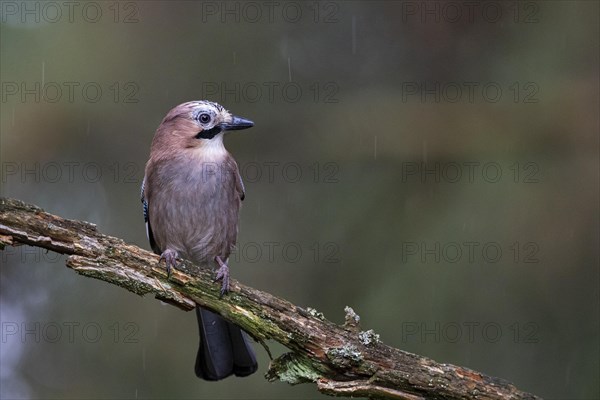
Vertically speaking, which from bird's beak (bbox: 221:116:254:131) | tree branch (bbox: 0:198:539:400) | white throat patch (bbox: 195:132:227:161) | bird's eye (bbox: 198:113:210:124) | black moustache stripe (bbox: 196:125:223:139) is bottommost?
tree branch (bbox: 0:198:539:400)

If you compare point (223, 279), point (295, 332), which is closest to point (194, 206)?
point (223, 279)

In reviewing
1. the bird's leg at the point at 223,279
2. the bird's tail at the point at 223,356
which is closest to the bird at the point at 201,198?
the bird's tail at the point at 223,356

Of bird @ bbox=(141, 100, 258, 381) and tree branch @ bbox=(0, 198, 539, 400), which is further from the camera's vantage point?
bird @ bbox=(141, 100, 258, 381)

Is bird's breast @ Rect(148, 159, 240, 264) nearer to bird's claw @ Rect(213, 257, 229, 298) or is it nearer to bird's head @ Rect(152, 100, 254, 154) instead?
bird's head @ Rect(152, 100, 254, 154)

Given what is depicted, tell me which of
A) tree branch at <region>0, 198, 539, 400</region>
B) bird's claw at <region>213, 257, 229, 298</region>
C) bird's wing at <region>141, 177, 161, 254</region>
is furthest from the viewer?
bird's wing at <region>141, 177, 161, 254</region>

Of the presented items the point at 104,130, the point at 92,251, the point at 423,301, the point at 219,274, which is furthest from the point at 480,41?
the point at 92,251

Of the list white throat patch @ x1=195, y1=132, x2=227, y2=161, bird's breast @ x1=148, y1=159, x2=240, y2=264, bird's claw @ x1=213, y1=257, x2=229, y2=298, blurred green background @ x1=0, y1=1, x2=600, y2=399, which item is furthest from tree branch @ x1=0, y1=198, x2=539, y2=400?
blurred green background @ x1=0, y1=1, x2=600, y2=399

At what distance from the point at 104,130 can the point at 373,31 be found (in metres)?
2.48

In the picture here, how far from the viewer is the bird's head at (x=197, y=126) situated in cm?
554

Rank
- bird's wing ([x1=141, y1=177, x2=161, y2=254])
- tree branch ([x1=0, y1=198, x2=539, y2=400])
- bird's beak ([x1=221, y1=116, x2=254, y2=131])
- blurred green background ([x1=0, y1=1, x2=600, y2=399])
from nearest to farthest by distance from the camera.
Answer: tree branch ([x1=0, y1=198, x2=539, y2=400]) < bird's beak ([x1=221, y1=116, x2=254, y2=131]) < bird's wing ([x1=141, y1=177, x2=161, y2=254]) < blurred green background ([x1=0, y1=1, x2=600, y2=399])

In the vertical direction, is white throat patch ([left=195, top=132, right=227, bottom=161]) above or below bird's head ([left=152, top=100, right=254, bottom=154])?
below

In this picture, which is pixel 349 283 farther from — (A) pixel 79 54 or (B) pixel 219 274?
(A) pixel 79 54

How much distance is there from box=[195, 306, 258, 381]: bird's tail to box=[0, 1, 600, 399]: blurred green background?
978 mm

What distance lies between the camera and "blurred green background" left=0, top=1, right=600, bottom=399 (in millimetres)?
6207
